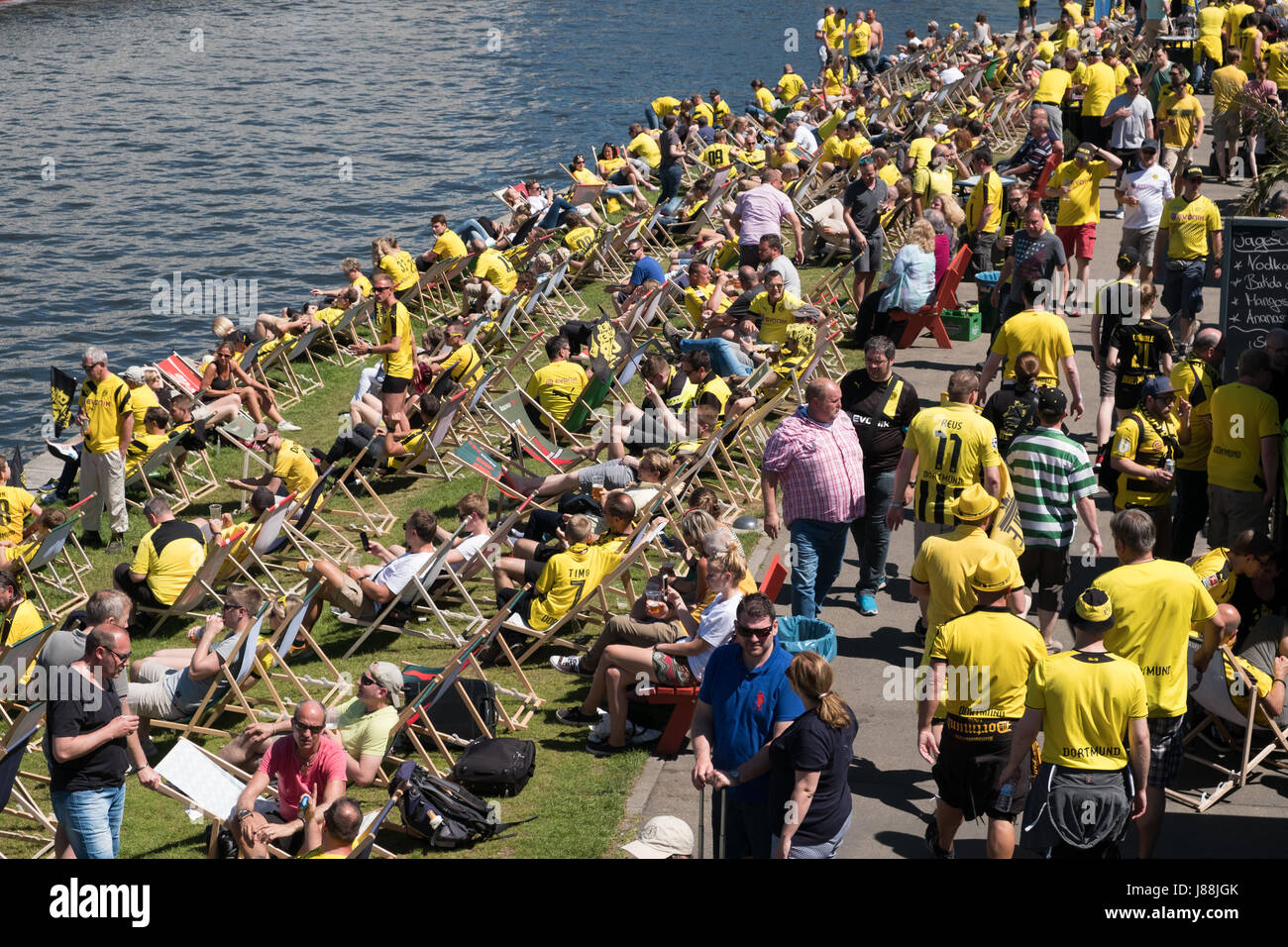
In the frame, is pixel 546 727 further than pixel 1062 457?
Yes

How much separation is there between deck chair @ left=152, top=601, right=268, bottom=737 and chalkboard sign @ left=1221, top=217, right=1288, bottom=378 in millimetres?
6397

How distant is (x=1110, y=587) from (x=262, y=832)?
4261mm

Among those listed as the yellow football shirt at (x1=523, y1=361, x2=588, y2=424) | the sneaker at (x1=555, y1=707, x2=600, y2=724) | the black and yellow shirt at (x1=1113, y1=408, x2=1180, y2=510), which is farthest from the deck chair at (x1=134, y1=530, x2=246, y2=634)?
the black and yellow shirt at (x1=1113, y1=408, x2=1180, y2=510)

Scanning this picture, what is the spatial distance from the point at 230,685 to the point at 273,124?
35474mm

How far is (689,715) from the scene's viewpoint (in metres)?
8.31

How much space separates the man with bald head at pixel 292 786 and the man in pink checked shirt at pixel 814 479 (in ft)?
9.61

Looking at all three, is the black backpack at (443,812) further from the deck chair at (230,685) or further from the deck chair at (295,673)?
the deck chair at (230,685)

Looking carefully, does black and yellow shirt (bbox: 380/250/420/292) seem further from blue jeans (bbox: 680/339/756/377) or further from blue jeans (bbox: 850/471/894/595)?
blue jeans (bbox: 850/471/894/595)

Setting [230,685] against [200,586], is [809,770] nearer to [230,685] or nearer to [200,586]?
[230,685]

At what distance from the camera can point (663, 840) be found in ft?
22.2

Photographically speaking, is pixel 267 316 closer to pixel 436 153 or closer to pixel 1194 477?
pixel 1194 477

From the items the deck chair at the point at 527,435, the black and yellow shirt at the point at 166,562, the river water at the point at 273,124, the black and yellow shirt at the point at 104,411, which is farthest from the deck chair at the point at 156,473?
the river water at the point at 273,124

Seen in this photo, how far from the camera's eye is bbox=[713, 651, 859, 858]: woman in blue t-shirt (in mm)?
6023

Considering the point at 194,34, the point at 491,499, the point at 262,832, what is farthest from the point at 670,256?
the point at 194,34
